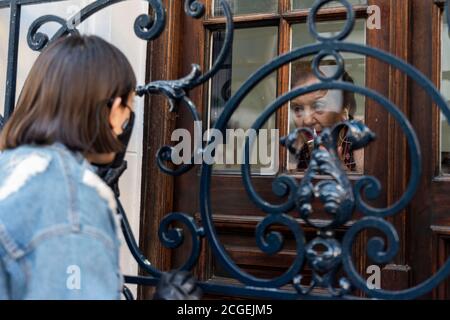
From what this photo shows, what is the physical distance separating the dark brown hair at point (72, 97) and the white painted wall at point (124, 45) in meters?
0.65

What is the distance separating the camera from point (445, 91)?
1303 mm

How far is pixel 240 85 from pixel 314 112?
0.23 meters

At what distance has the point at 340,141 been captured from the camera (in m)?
1.38

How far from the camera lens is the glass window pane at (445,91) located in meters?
1.28

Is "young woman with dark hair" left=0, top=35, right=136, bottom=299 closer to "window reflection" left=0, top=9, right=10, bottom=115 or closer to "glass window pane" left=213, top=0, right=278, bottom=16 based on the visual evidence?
"glass window pane" left=213, top=0, right=278, bottom=16

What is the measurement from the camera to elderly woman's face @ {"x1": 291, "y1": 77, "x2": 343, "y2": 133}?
1.42 meters

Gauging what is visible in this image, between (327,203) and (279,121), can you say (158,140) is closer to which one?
(279,121)

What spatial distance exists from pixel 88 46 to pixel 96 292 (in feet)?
1.30

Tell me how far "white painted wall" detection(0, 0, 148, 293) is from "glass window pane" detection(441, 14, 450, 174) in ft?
2.67

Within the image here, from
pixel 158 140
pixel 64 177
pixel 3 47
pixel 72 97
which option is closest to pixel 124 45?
pixel 158 140

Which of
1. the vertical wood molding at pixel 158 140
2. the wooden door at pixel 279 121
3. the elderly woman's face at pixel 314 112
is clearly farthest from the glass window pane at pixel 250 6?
the elderly woman's face at pixel 314 112

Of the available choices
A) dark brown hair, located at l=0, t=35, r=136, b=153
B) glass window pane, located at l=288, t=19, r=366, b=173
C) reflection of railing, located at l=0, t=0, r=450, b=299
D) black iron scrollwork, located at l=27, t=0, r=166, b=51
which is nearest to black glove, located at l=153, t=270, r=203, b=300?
reflection of railing, located at l=0, t=0, r=450, b=299

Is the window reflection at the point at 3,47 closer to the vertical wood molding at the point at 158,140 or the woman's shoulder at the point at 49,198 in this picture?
the vertical wood molding at the point at 158,140
